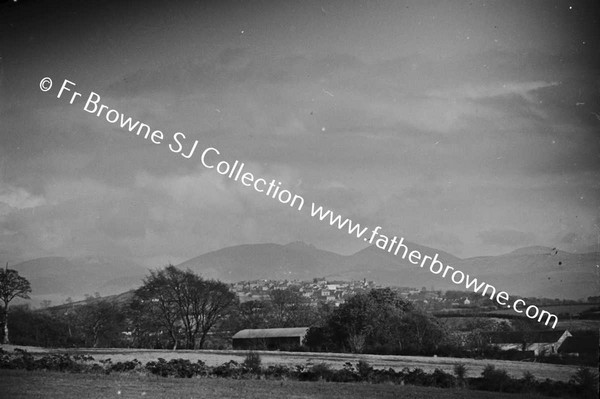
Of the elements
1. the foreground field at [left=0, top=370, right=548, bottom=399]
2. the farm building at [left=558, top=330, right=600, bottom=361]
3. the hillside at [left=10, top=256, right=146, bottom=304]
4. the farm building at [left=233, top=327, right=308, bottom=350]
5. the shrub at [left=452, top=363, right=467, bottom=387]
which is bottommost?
the foreground field at [left=0, top=370, right=548, bottom=399]

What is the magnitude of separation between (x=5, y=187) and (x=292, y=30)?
490cm

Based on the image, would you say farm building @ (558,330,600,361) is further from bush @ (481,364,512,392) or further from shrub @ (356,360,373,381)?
shrub @ (356,360,373,381)

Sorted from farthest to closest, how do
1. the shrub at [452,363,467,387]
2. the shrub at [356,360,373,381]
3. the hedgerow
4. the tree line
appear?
the tree line < the shrub at [356,360,373,381] < the shrub at [452,363,467,387] < the hedgerow

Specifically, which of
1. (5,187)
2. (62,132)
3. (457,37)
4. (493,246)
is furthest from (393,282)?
(5,187)

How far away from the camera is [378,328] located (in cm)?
800

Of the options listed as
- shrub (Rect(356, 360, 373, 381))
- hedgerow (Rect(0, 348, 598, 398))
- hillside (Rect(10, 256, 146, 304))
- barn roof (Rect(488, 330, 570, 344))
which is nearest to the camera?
hedgerow (Rect(0, 348, 598, 398))

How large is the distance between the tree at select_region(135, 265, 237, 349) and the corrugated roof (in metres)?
0.34

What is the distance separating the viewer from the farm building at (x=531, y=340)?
6.87 metres

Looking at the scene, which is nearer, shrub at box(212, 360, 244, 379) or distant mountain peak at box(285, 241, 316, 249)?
shrub at box(212, 360, 244, 379)

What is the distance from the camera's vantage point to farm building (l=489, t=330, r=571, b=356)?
22.5ft

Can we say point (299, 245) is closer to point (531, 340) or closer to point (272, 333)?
point (272, 333)

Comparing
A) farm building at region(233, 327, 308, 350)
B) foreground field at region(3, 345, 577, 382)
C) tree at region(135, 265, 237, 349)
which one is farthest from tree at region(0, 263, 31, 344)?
farm building at region(233, 327, 308, 350)

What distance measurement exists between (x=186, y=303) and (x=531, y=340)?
414 centimetres

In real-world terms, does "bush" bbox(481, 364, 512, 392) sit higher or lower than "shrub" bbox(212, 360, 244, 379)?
higher
